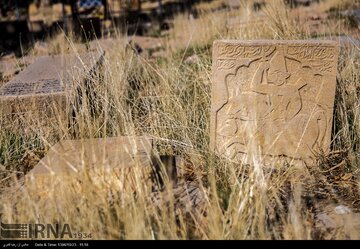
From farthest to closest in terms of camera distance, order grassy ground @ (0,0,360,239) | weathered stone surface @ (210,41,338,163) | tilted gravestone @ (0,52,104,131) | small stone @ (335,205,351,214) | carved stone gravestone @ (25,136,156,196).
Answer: tilted gravestone @ (0,52,104,131) → weathered stone surface @ (210,41,338,163) → small stone @ (335,205,351,214) → carved stone gravestone @ (25,136,156,196) → grassy ground @ (0,0,360,239)

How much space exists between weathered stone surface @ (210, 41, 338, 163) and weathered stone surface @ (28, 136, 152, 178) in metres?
0.58

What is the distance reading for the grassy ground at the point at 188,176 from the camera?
85.6 inches

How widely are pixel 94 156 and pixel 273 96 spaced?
124 centimetres

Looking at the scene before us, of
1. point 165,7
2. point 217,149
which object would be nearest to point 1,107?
point 217,149

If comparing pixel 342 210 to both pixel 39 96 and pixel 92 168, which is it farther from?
pixel 39 96

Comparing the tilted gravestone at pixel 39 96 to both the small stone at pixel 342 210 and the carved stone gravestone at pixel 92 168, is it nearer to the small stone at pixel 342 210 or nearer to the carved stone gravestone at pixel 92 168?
the carved stone gravestone at pixel 92 168

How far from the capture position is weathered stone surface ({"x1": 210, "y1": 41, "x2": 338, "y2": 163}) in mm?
2945

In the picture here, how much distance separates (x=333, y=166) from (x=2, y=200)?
201cm

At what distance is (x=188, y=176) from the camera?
2906 millimetres

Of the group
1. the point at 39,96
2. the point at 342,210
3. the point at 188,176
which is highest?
the point at 39,96

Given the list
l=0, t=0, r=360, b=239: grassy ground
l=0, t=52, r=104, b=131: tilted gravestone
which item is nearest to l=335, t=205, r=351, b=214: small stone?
l=0, t=0, r=360, b=239: grassy ground

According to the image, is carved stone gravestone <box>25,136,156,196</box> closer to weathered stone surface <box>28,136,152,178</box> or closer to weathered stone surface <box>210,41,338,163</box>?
weathered stone surface <box>28,136,152,178</box>

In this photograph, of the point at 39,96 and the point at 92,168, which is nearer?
the point at 92,168

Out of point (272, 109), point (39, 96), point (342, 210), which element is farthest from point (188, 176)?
point (39, 96)
